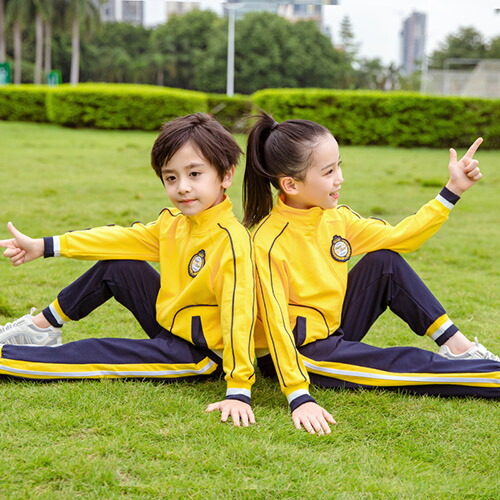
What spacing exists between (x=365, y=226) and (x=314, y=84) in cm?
5101

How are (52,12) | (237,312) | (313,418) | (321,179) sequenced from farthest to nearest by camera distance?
(52,12) < (321,179) < (237,312) < (313,418)

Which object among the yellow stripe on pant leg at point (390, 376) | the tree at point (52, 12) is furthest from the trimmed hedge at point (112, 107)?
the tree at point (52, 12)

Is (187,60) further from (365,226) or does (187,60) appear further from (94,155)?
(365,226)

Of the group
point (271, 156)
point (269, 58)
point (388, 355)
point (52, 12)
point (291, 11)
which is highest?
point (291, 11)

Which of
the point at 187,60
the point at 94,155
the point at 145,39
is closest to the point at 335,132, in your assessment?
the point at 94,155

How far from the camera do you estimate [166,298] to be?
2.52 m

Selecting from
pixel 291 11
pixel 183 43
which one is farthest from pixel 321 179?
pixel 291 11

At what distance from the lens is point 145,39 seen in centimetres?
5900

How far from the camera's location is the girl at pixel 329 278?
2387mm

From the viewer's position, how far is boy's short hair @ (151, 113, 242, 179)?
7.72 ft

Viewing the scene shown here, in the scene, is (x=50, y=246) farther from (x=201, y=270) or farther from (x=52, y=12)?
(x=52, y=12)

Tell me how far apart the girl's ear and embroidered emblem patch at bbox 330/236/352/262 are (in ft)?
0.79

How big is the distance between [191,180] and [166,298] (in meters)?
0.45

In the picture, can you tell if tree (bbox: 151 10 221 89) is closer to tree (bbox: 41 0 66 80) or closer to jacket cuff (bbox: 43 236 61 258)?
tree (bbox: 41 0 66 80)
